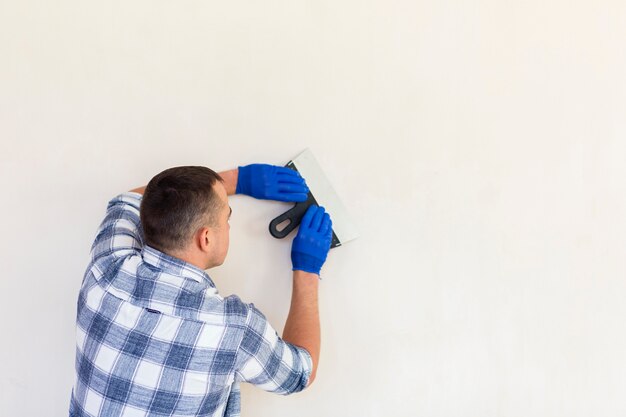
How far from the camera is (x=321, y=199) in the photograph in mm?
1115

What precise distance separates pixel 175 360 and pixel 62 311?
1.65 feet

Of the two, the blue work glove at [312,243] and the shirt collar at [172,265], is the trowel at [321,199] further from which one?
the shirt collar at [172,265]

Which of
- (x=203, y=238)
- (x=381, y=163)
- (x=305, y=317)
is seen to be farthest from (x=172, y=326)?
(x=381, y=163)

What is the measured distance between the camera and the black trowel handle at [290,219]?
109 cm

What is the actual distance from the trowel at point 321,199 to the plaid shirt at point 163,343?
0.30 m

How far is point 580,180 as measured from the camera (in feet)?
3.57

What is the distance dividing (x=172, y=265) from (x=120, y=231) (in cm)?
16

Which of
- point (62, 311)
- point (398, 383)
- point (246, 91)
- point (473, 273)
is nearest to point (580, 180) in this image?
point (473, 273)

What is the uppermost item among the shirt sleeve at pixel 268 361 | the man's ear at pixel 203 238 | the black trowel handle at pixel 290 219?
the black trowel handle at pixel 290 219

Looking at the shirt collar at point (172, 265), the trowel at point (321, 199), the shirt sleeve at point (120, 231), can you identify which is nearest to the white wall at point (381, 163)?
the trowel at point (321, 199)

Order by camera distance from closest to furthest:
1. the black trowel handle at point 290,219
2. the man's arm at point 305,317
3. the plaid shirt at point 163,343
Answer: the plaid shirt at point 163,343 < the man's arm at point 305,317 < the black trowel handle at point 290,219

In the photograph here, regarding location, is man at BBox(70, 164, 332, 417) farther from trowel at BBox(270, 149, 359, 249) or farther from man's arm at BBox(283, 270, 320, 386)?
trowel at BBox(270, 149, 359, 249)

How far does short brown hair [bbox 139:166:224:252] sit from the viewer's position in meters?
0.87

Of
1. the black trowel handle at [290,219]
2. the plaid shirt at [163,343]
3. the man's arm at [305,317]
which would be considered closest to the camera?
the plaid shirt at [163,343]
